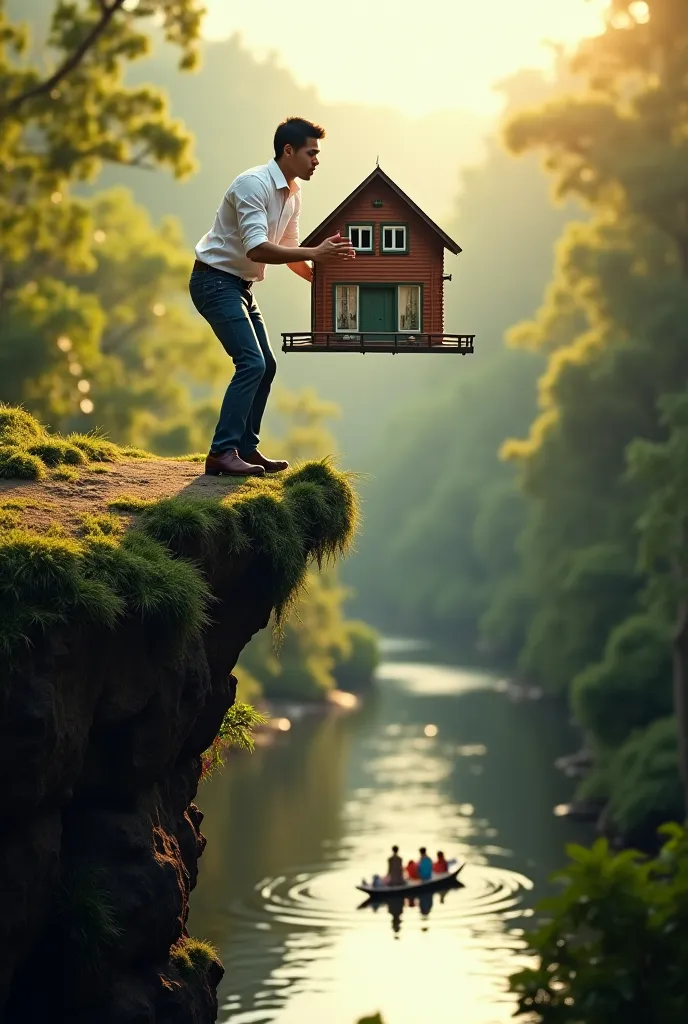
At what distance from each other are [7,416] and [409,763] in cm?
3171

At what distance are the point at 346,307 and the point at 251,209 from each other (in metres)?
1.09

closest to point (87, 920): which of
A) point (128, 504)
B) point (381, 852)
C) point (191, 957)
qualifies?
point (191, 957)

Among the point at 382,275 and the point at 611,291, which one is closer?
the point at 382,275

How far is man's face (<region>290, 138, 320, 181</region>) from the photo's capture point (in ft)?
42.4

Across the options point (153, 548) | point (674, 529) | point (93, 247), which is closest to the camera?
point (153, 548)

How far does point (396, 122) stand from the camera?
5669 inches

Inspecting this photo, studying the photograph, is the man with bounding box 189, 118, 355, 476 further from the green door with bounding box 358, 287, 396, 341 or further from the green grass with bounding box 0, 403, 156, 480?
the green grass with bounding box 0, 403, 156, 480

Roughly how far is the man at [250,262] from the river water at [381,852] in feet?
39.8

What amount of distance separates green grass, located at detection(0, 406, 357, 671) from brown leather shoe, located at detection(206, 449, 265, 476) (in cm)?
13

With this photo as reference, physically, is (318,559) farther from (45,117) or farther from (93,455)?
(45,117)

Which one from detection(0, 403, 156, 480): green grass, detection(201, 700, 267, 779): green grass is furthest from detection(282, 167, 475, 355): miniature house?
detection(201, 700, 267, 779): green grass

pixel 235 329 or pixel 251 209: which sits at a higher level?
pixel 251 209

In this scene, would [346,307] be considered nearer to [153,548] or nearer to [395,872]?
[153,548]

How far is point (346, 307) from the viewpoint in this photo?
12.5 metres
